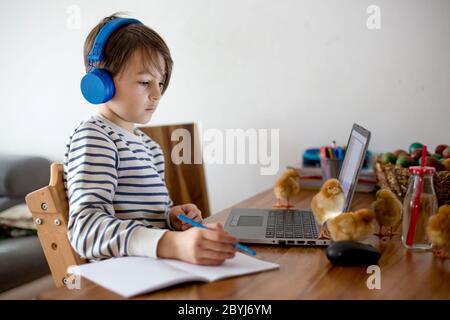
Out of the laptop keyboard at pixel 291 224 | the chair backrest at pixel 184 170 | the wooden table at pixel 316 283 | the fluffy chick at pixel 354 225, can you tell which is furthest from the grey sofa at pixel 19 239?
the fluffy chick at pixel 354 225

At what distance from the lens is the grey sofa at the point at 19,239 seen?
6.21 feet

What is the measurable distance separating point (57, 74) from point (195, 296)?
1.66 m

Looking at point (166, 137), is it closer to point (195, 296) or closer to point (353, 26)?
point (353, 26)

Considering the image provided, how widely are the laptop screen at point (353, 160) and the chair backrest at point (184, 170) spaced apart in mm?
659

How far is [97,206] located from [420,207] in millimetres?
591

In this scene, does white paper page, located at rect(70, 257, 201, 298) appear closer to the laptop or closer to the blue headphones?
the laptop

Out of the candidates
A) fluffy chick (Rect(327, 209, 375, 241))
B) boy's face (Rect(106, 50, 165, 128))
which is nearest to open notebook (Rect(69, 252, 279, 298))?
fluffy chick (Rect(327, 209, 375, 241))

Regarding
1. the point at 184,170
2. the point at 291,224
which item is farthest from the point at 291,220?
the point at 184,170

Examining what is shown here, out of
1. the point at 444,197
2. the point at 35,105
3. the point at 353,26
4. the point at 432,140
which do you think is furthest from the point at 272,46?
the point at 35,105

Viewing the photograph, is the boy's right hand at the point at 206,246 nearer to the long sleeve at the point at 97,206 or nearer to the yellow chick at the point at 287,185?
the long sleeve at the point at 97,206

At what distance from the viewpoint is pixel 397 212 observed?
1.05 meters

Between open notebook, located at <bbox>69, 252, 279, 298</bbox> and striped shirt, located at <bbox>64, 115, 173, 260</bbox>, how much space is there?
4 cm

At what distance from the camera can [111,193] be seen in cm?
99

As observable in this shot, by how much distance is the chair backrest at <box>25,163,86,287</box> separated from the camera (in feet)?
3.45
